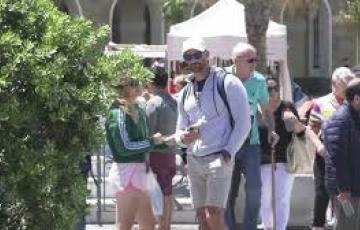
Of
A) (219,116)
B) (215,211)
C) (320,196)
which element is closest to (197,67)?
(219,116)

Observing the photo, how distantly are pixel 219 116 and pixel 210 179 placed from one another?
20.3 inches

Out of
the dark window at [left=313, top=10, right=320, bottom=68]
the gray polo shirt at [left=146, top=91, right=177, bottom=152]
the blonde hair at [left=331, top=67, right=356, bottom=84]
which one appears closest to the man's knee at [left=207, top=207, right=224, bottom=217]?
the gray polo shirt at [left=146, top=91, right=177, bottom=152]

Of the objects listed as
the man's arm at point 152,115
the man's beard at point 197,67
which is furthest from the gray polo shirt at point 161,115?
the man's beard at point 197,67

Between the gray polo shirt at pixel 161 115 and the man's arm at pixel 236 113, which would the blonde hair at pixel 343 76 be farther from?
the man's arm at pixel 236 113

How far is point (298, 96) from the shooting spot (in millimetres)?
22875

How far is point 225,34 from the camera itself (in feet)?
62.4

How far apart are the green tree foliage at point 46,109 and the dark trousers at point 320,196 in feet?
16.6

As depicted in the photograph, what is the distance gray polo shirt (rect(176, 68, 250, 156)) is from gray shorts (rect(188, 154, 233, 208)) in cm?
8

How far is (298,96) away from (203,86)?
591 inches

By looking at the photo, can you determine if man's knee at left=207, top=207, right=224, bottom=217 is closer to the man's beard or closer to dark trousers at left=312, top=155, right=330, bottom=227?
the man's beard

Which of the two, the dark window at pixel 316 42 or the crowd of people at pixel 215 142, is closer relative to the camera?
the crowd of people at pixel 215 142

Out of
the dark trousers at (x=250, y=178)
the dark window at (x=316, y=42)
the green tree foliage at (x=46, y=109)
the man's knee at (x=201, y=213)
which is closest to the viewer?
the green tree foliage at (x=46, y=109)

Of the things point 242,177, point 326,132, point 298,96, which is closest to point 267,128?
point 242,177

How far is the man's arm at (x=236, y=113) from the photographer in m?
7.93
